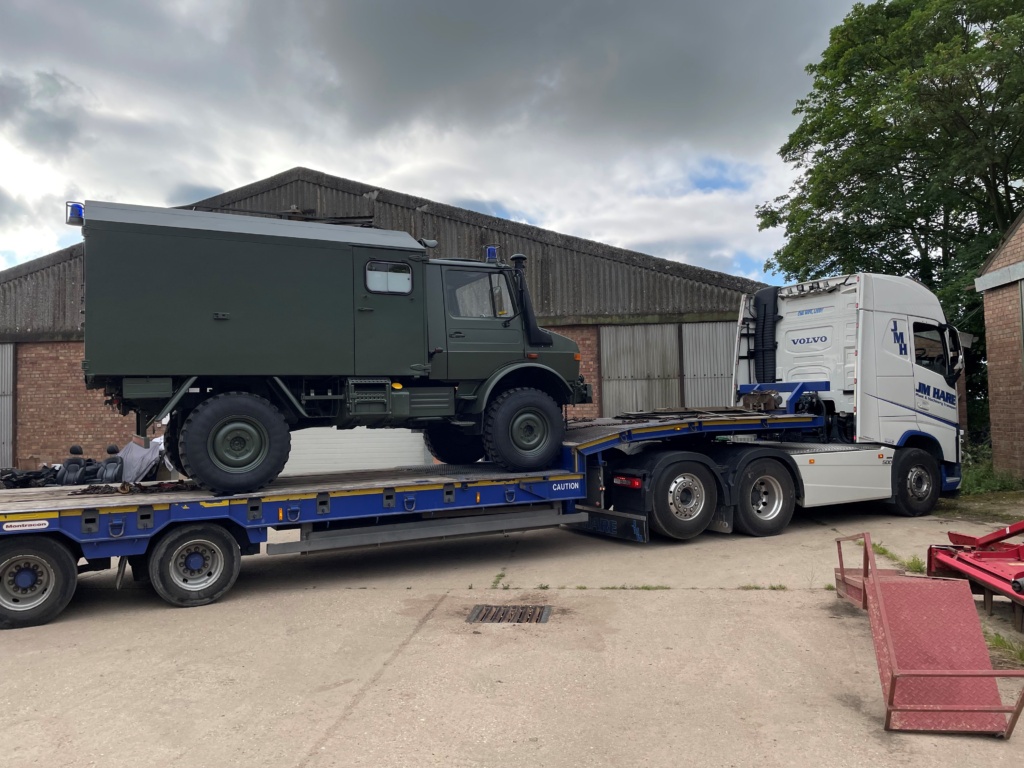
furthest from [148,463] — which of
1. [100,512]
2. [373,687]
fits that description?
[373,687]

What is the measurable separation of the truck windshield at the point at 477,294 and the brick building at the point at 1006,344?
9.49 m

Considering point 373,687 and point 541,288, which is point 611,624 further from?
point 541,288

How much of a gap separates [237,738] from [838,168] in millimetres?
17434

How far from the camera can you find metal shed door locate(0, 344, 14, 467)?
18.0 metres

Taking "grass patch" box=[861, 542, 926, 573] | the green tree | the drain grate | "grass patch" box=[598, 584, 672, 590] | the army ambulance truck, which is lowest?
the drain grate

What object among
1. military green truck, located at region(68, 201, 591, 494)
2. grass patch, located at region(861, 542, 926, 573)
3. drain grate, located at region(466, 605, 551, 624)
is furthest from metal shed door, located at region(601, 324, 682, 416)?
drain grate, located at region(466, 605, 551, 624)

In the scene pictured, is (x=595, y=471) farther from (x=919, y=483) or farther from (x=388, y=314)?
(x=919, y=483)

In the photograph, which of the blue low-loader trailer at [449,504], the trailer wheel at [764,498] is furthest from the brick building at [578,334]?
the trailer wheel at [764,498]

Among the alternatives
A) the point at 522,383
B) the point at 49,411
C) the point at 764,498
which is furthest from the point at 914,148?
the point at 49,411

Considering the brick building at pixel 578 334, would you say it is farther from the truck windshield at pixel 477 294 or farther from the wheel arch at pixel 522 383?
the truck windshield at pixel 477 294

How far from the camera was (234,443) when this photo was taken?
736cm

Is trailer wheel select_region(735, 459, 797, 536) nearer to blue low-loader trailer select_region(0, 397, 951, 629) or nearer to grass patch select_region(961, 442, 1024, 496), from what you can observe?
blue low-loader trailer select_region(0, 397, 951, 629)

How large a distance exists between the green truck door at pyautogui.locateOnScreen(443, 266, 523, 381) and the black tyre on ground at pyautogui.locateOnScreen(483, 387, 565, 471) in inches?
16.4

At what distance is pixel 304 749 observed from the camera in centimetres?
399
